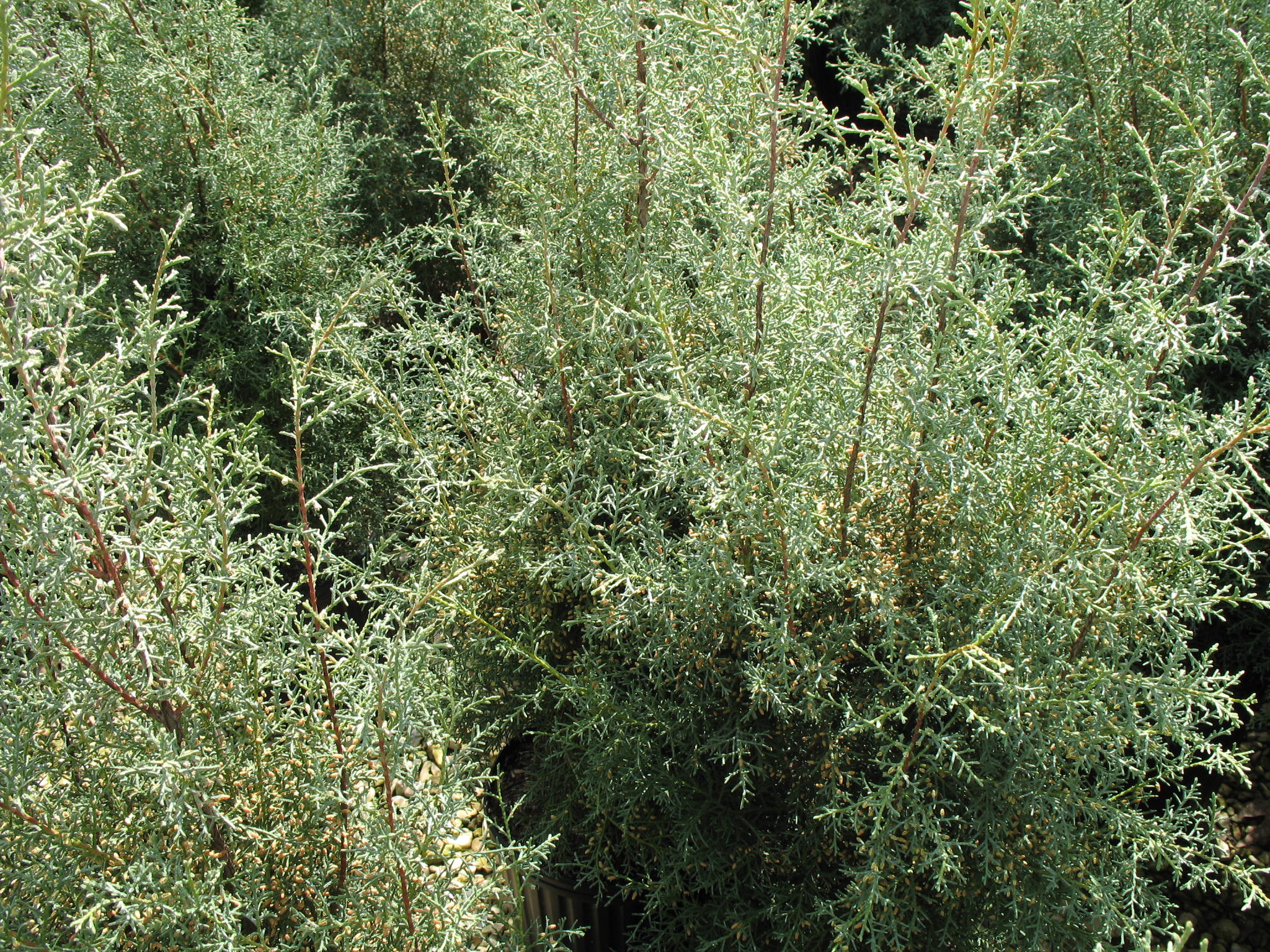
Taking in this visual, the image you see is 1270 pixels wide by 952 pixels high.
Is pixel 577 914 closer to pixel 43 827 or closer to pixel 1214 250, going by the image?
pixel 43 827

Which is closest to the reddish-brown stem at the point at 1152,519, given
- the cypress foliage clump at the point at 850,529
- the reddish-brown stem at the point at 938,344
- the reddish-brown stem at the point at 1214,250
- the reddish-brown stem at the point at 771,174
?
the cypress foliage clump at the point at 850,529

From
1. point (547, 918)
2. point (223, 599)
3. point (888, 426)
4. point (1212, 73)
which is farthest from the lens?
point (1212, 73)

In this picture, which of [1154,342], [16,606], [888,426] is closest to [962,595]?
[888,426]

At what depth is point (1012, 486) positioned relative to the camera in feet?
5.12

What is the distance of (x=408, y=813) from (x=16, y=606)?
0.64 meters

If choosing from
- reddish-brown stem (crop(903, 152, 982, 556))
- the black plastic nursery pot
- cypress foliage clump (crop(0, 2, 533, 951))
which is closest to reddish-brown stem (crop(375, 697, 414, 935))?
cypress foliage clump (crop(0, 2, 533, 951))

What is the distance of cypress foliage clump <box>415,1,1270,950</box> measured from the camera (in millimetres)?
1445

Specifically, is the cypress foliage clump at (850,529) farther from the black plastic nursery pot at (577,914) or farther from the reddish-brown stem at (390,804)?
the reddish-brown stem at (390,804)

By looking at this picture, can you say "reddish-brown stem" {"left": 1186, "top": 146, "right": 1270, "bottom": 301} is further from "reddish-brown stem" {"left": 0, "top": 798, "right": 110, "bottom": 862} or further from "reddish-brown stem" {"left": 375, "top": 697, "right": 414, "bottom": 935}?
"reddish-brown stem" {"left": 0, "top": 798, "right": 110, "bottom": 862}

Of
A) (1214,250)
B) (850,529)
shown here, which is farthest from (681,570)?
(1214,250)

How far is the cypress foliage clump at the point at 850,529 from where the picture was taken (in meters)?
1.45

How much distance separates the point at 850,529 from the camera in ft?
5.32

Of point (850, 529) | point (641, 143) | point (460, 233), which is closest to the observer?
point (850, 529)

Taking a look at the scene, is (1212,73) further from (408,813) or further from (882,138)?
(408,813)
